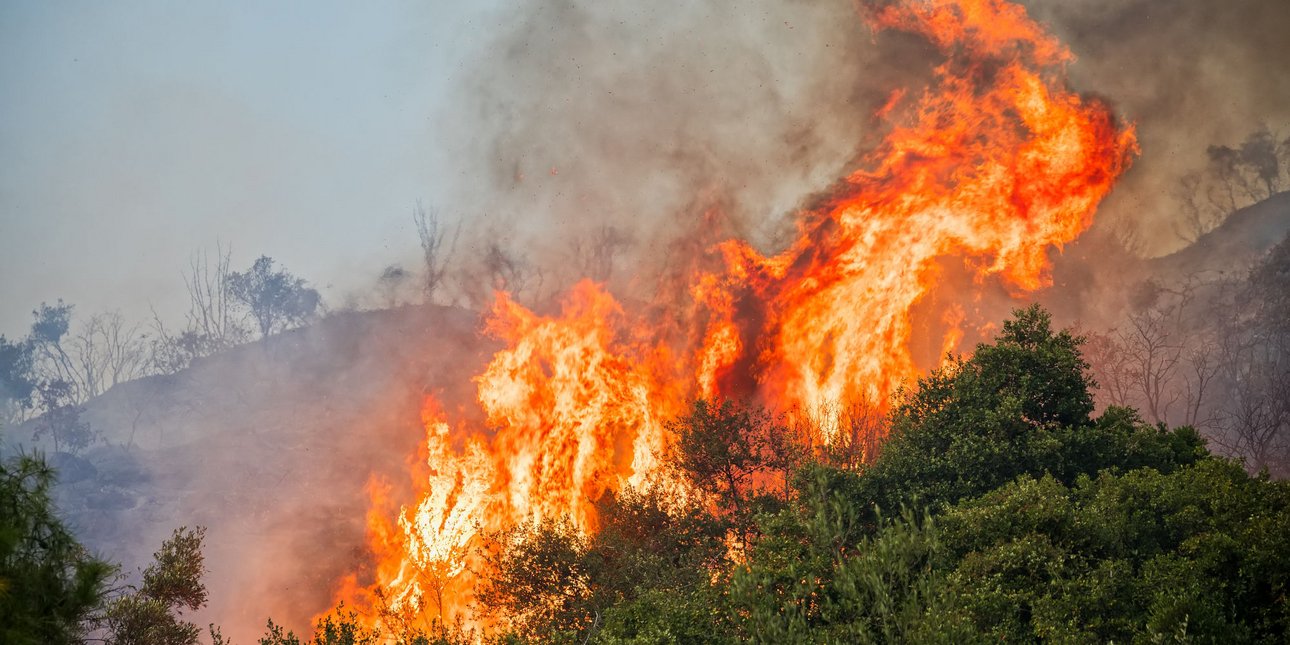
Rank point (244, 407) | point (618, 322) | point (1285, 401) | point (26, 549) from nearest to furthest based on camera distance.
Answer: point (26, 549), point (618, 322), point (1285, 401), point (244, 407)

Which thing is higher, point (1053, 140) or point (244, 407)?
point (244, 407)

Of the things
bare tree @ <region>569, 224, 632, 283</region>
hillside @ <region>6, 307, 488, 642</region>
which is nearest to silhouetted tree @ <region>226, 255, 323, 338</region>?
hillside @ <region>6, 307, 488, 642</region>

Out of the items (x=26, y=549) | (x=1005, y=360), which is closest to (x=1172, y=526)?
(x=1005, y=360)

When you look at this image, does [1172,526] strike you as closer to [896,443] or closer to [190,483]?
[896,443]

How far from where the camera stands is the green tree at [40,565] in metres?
21.0

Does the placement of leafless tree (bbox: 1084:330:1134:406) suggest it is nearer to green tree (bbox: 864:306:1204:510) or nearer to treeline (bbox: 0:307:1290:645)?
green tree (bbox: 864:306:1204:510)

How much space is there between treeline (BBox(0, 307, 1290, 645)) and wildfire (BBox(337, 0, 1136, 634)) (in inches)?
480

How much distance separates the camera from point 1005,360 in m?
37.5

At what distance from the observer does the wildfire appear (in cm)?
5441

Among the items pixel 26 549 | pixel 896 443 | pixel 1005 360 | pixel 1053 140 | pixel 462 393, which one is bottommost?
pixel 26 549

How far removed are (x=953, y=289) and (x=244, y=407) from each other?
128014mm

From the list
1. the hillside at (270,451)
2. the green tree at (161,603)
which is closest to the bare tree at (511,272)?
the hillside at (270,451)

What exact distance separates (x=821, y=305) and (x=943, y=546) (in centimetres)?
3387

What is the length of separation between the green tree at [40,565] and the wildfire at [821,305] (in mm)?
30669
